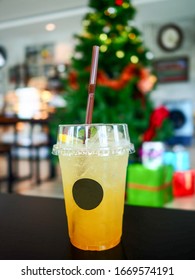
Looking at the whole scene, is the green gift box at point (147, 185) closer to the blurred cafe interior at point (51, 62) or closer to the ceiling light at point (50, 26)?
the blurred cafe interior at point (51, 62)

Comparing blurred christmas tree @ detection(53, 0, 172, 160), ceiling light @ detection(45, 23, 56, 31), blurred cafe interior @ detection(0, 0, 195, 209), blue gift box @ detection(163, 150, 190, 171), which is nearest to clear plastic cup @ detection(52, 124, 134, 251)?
blurred christmas tree @ detection(53, 0, 172, 160)

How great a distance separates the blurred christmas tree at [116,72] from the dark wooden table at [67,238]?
1960 millimetres

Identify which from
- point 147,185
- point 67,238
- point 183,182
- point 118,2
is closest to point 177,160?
point 183,182

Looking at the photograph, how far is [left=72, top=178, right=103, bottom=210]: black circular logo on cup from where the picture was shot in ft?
1.24

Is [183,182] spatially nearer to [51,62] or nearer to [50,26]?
[50,26]

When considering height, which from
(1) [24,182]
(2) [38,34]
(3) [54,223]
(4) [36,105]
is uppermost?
(2) [38,34]

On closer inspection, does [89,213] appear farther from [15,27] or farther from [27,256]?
[15,27]

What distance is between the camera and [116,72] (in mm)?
2648

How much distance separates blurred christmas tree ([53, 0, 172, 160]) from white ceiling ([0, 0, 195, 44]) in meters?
2.41

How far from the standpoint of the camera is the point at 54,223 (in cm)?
45

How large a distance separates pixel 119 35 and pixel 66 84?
2.09ft

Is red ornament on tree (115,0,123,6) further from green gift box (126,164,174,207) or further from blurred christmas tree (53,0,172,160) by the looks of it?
green gift box (126,164,174,207)

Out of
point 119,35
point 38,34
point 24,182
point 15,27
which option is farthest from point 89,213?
point 38,34
